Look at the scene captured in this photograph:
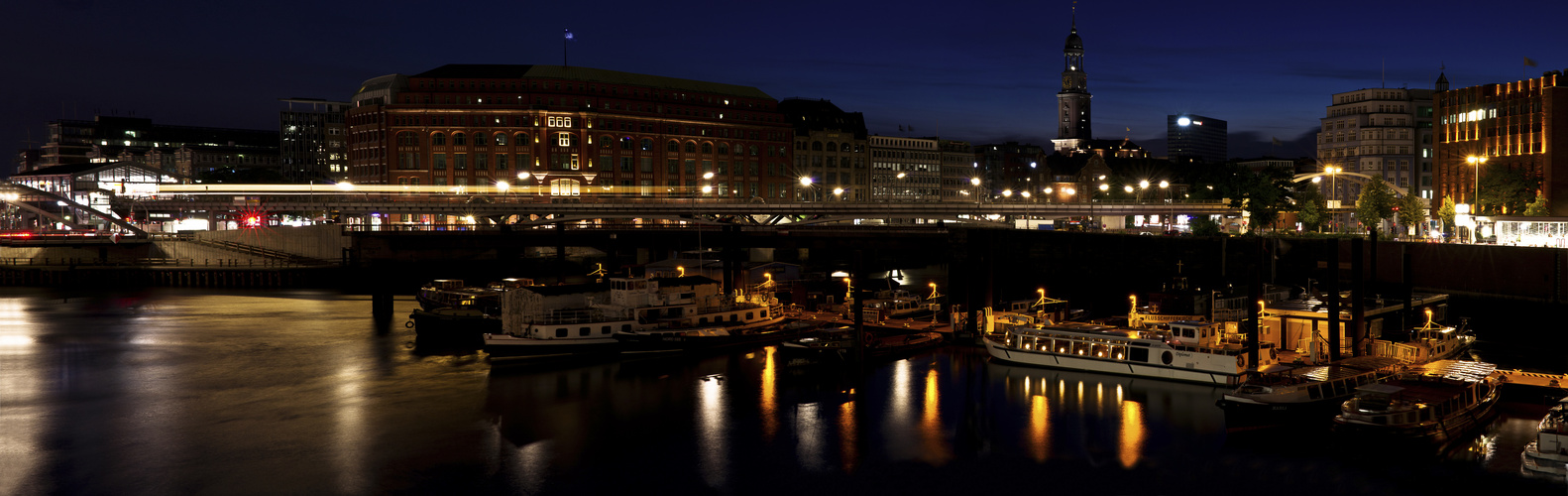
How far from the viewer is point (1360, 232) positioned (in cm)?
8338

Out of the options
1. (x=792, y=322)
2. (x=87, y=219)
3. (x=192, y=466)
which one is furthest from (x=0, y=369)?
(x=87, y=219)

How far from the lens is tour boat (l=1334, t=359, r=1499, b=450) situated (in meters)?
31.3

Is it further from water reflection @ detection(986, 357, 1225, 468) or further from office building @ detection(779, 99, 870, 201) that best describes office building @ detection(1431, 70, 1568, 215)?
office building @ detection(779, 99, 870, 201)

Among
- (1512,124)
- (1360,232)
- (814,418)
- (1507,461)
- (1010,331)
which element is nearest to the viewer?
(1507,461)

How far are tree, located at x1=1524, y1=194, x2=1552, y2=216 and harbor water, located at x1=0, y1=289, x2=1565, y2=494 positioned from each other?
33.5 metres

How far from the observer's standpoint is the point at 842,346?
46188 millimetres

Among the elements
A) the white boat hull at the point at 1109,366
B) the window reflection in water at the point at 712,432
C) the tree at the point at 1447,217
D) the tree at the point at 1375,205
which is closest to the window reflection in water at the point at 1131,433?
the white boat hull at the point at 1109,366

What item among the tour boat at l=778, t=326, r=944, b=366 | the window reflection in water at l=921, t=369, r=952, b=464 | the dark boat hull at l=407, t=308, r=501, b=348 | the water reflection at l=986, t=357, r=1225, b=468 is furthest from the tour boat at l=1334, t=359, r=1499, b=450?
the dark boat hull at l=407, t=308, r=501, b=348

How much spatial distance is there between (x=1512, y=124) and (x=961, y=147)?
11238cm

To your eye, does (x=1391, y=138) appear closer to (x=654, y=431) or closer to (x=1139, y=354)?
(x=1139, y=354)

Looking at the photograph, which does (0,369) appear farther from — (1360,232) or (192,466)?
(1360,232)

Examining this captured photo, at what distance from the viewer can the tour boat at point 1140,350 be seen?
132 ft

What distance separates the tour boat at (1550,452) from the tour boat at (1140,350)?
10296 millimetres

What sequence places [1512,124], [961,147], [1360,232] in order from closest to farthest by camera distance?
1. [1360,232]
2. [1512,124]
3. [961,147]
